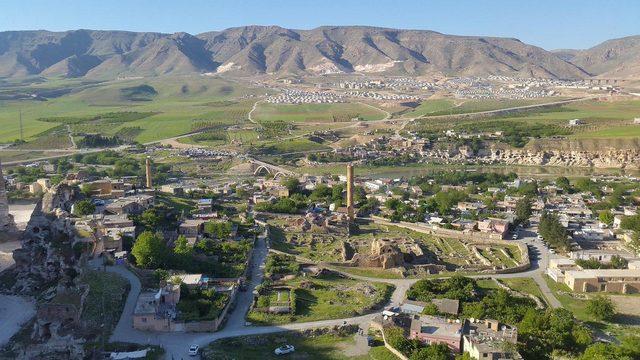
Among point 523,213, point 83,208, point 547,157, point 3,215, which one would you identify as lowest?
point 523,213

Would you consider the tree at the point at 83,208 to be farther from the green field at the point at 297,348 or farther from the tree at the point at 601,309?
the tree at the point at 601,309

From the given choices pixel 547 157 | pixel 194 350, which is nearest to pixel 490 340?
pixel 194 350

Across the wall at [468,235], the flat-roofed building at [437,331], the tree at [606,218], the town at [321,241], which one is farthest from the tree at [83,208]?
the tree at [606,218]

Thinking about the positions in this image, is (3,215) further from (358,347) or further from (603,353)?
(603,353)

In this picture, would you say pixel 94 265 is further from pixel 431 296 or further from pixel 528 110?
pixel 528 110

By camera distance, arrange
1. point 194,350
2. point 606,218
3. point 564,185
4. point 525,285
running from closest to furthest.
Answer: point 194,350 < point 525,285 < point 606,218 < point 564,185
